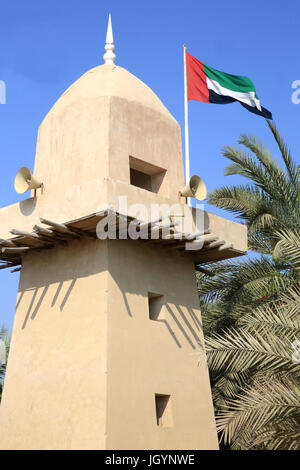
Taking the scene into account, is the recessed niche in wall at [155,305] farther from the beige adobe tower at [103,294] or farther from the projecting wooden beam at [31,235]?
the projecting wooden beam at [31,235]

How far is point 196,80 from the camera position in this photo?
15.8 m

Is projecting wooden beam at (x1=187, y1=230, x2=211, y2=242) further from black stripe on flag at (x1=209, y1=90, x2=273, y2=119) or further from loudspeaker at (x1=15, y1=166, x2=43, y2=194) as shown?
black stripe on flag at (x1=209, y1=90, x2=273, y2=119)

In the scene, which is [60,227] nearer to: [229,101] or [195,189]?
[195,189]

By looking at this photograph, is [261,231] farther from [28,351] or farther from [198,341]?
[28,351]

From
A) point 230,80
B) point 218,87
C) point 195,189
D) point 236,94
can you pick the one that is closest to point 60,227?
point 195,189

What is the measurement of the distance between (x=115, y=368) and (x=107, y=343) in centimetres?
47

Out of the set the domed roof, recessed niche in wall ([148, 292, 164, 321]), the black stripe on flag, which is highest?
the black stripe on flag

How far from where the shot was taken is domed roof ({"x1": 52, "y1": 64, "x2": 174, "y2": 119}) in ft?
45.0

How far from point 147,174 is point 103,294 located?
149 inches

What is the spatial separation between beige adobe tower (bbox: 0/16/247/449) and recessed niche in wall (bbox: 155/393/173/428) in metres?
0.02

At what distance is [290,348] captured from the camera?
999cm

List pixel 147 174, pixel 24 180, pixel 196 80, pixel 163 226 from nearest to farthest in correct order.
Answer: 1. pixel 163 226
2. pixel 24 180
3. pixel 147 174
4. pixel 196 80

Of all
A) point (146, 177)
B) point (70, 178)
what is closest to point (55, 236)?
point (70, 178)

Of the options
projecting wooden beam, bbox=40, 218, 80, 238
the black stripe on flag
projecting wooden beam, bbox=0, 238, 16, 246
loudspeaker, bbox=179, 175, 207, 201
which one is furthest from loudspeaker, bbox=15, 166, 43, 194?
the black stripe on flag
